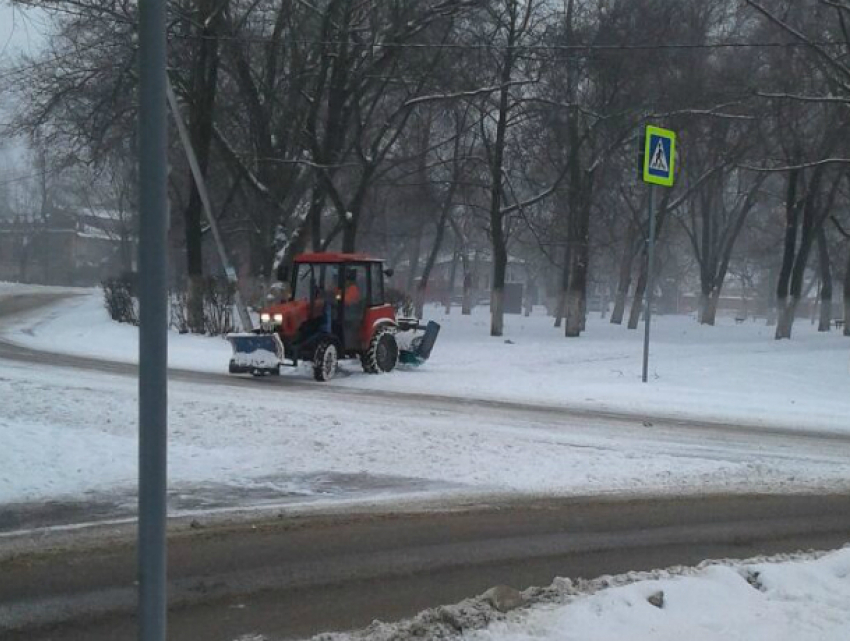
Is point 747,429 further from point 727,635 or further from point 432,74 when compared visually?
point 432,74

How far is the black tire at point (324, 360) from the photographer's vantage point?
731 inches

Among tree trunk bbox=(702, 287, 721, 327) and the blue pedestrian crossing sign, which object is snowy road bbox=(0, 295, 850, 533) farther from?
tree trunk bbox=(702, 287, 721, 327)

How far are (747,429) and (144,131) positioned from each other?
12811 mm

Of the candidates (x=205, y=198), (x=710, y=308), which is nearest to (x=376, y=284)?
(x=205, y=198)

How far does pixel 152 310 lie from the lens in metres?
3.47

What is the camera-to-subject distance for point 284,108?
30562mm

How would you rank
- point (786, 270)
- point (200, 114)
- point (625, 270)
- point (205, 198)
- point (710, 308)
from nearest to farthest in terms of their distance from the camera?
1. point (205, 198)
2. point (200, 114)
3. point (786, 270)
4. point (625, 270)
5. point (710, 308)

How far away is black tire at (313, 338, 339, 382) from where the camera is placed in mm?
18578

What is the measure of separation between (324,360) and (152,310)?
1521cm

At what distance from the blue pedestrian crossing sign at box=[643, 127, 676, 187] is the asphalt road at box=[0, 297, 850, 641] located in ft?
31.3

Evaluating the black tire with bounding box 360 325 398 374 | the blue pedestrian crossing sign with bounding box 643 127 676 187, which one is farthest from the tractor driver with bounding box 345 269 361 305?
the blue pedestrian crossing sign with bounding box 643 127 676 187

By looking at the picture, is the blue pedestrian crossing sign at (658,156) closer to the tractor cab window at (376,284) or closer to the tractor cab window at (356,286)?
the tractor cab window at (376,284)

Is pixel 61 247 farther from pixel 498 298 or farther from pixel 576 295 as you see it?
pixel 576 295

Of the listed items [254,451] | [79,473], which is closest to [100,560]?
[79,473]
